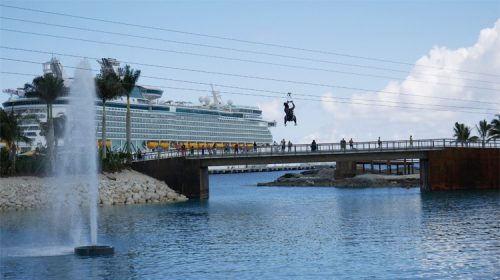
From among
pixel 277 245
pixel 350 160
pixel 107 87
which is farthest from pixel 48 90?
pixel 277 245

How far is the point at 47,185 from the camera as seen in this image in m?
69.0

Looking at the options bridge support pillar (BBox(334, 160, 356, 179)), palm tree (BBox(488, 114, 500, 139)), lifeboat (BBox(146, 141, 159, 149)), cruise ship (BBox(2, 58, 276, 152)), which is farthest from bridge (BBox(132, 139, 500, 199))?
lifeboat (BBox(146, 141, 159, 149))

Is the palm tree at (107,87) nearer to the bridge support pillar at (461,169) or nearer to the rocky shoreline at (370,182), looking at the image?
the bridge support pillar at (461,169)

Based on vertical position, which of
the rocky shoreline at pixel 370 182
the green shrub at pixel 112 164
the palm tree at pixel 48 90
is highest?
the palm tree at pixel 48 90

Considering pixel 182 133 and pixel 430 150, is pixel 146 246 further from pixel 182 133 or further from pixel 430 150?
pixel 182 133

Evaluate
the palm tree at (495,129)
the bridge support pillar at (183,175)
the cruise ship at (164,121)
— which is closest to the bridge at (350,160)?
the bridge support pillar at (183,175)

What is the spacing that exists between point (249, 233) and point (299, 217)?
35.9 ft

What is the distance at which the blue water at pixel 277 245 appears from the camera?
91.9 feet

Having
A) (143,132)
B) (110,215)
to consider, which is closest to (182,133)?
(143,132)

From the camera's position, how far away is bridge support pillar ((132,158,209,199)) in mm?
75000

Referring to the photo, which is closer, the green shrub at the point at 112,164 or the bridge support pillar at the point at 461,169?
the green shrub at the point at 112,164

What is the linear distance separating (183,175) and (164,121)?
3497 inches

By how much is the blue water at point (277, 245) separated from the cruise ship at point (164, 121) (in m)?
80.8

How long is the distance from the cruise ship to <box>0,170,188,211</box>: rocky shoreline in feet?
184
